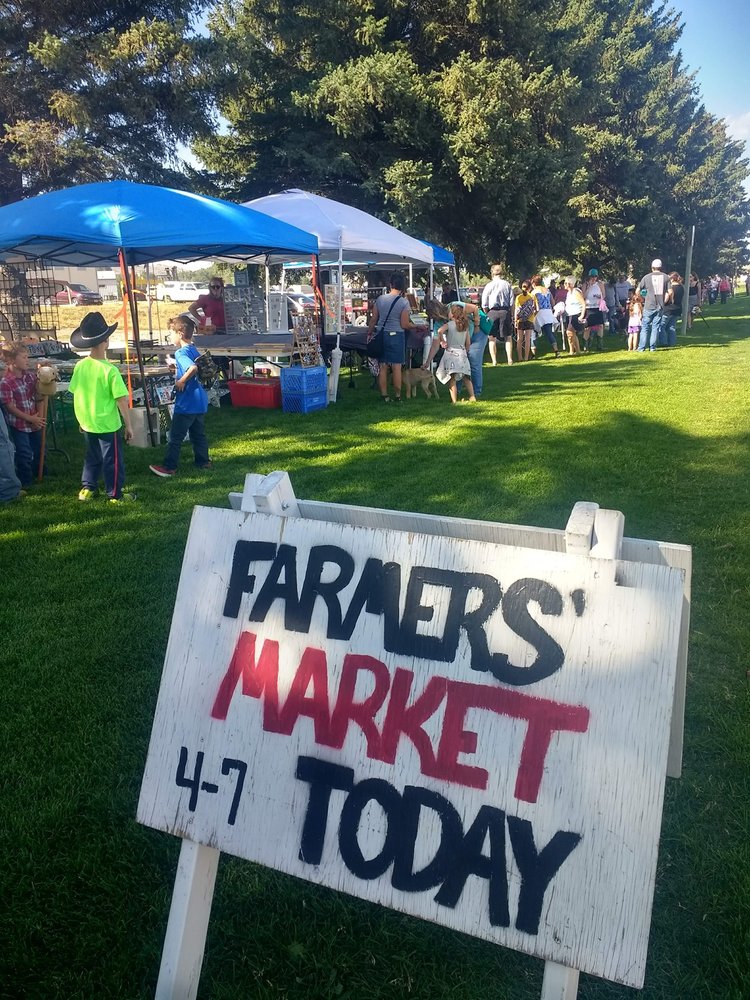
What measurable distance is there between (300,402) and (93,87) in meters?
15.4

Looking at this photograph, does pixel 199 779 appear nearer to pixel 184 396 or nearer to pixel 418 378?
pixel 184 396

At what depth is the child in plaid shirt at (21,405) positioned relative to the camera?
650 cm

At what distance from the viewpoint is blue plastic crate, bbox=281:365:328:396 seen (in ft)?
33.6

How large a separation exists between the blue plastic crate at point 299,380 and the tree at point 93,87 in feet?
45.3

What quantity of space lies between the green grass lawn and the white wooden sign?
683 mm

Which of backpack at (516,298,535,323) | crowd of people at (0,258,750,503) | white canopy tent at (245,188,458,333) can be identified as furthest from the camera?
backpack at (516,298,535,323)

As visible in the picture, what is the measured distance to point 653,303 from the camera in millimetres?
15898

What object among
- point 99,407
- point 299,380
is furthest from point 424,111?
point 99,407

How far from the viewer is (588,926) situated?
1363 millimetres

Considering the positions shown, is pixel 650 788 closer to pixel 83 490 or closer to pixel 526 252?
pixel 83 490

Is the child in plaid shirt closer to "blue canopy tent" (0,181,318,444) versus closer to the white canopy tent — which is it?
"blue canopy tent" (0,181,318,444)

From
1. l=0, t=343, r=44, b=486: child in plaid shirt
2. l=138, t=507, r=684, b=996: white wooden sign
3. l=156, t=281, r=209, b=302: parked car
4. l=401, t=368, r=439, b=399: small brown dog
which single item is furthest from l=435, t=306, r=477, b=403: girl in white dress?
l=156, t=281, r=209, b=302: parked car

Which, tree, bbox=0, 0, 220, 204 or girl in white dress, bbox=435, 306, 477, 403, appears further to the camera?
tree, bbox=0, 0, 220, 204

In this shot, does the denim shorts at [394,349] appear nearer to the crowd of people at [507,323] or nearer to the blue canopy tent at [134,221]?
the crowd of people at [507,323]
